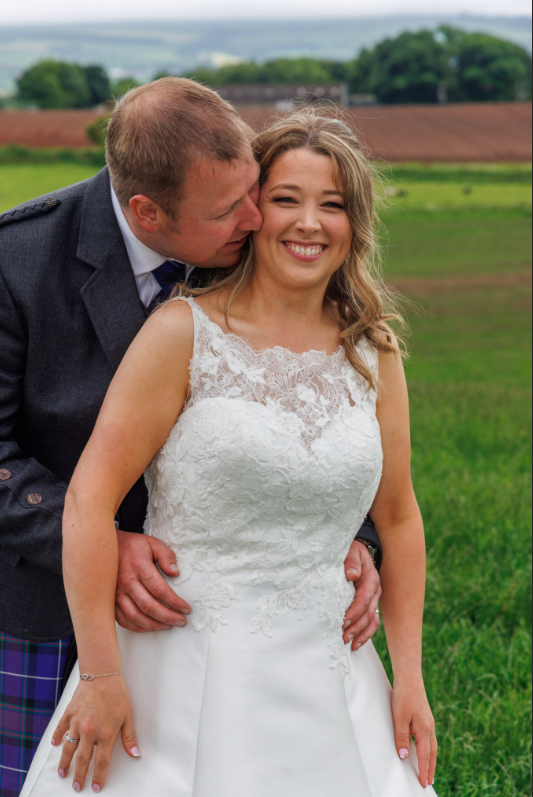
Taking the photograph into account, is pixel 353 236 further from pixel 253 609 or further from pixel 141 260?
pixel 253 609

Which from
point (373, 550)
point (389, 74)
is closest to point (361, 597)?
point (373, 550)

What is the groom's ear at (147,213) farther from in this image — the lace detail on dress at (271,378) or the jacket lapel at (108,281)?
the lace detail on dress at (271,378)

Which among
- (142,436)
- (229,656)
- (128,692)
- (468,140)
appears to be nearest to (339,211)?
(142,436)

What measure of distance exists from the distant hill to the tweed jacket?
539 inches

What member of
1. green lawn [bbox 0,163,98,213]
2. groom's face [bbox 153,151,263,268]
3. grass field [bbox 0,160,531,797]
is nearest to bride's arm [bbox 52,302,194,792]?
groom's face [bbox 153,151,263,268]

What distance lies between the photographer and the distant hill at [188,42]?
15156 mm

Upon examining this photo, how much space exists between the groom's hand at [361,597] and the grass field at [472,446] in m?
1.08

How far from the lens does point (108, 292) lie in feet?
6.51

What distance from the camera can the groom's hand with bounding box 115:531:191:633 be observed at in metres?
1.82

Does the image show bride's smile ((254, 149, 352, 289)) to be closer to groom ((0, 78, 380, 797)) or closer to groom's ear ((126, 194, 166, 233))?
groom ((0, 78, 380, 797))

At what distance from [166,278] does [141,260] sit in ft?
0.29

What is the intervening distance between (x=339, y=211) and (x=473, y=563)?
3.14 m

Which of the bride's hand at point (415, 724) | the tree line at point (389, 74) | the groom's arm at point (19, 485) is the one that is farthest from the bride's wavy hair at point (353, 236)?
the tree line at point (389, 74)

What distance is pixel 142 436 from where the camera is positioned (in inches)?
70.1
